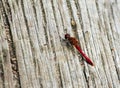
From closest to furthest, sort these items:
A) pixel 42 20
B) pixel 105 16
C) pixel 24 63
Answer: pixel 24 63 → pixel 42 20 → pixel 105 16

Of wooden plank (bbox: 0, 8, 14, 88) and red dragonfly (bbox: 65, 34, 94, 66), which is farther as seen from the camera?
red dragonfly (bbox: 65, 34, 94, 66)

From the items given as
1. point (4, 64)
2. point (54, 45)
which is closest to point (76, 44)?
point (54, 45)

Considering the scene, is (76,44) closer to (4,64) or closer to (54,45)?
(54,45)

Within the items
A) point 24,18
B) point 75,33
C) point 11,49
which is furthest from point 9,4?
point 75,33

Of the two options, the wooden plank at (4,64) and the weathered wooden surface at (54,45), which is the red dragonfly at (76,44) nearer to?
the weathered wooden surface at (54,45)

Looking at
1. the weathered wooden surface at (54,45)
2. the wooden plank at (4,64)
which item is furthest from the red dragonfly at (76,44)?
the wooden plank at (4,64)

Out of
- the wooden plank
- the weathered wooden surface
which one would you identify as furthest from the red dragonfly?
the wooden plank

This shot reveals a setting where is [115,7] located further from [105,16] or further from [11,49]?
[11,49]

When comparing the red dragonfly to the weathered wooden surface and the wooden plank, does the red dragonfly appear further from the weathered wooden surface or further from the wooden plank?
the wooden plank
